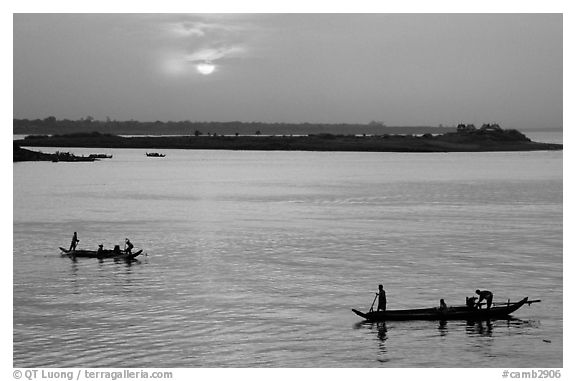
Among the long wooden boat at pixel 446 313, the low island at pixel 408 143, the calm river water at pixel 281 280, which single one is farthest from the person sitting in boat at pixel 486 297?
the low island at pixel 408 143

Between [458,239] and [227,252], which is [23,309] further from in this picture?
[458,239]

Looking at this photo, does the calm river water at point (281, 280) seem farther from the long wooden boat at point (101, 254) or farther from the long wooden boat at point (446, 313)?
the long wooden boat at point (101, 254)

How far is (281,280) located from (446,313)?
7.86 metres

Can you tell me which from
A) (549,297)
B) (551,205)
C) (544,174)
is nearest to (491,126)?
(544,174)

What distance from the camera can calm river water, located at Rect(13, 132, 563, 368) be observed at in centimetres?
2058

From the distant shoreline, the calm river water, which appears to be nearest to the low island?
the distant shoreline

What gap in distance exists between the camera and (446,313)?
77.3 feet

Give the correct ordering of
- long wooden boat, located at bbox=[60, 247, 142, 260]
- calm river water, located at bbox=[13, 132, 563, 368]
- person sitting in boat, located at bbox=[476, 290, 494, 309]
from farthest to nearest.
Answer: long wooden boat, located at bbox=[60, 247, 142, 260]
person sitting in boat, located at bbox=[476, 290, 494, 309]
calm river water, located at bbox=[13, 132, 563, 368]

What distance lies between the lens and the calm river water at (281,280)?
67.5ft

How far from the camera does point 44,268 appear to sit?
104 feet

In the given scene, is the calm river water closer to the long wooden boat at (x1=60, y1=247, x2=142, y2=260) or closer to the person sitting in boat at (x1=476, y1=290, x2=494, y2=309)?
the long wooden boat at (x1=60, y1=247, x2=142, y2=260)

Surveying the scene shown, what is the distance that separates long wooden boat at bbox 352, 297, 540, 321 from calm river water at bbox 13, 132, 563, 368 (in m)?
0.33

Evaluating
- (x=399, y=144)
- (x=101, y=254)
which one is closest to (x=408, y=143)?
(x=399, y=144)

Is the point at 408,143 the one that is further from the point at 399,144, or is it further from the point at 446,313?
the point at 446,313
